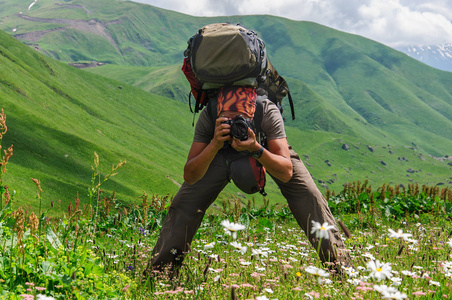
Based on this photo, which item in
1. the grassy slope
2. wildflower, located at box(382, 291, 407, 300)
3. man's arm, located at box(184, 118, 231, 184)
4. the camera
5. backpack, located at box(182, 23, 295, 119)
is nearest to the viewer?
wildflower, located at box(382, 291, 407, 300)

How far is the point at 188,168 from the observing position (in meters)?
5.24

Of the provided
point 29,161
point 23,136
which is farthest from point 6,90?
point 29,161

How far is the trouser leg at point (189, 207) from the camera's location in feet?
17.7

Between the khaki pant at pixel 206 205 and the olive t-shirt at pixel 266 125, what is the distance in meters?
0.41

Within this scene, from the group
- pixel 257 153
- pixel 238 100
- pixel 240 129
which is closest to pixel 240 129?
pixel 240 129

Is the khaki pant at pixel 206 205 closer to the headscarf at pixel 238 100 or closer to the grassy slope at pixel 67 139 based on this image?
the headscarf at pixel 238 100

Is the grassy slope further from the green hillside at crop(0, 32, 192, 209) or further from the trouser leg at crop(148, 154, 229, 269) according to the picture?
the trouser leg at crop(148, 154, 229, 269)

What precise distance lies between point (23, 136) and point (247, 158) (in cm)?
10193

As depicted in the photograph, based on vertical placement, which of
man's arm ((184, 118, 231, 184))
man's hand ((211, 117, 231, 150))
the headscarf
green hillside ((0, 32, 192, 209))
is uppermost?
the headscarf

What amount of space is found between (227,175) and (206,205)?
554 millimetres

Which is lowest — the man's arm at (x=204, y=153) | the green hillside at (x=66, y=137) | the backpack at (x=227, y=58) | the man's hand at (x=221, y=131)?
the green hillside at (x=66, y=137)

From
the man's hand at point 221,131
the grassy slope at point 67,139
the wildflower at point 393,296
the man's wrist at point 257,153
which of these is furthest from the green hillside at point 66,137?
the wildflower at point 393,296

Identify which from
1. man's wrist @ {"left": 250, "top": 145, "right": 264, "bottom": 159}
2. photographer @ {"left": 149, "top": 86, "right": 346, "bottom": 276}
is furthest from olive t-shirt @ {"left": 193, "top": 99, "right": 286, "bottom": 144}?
man's wrist @ {"left": 250, "top": 145, "right": 264, "bottom": 159}

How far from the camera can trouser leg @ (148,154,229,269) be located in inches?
212
